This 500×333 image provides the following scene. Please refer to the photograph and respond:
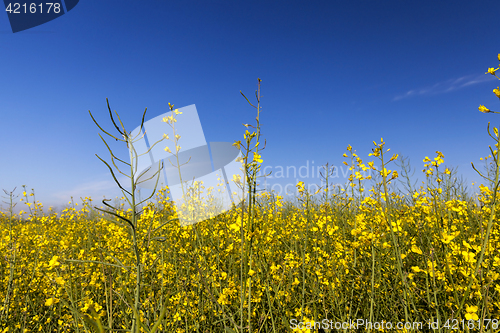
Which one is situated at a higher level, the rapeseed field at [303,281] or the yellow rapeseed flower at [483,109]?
the yellow rapeseed flower at [483,109]

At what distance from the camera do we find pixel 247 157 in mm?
1172

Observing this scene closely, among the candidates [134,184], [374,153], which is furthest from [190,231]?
[134,184]

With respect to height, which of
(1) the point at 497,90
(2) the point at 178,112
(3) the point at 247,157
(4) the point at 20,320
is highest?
(2) the point at 178,112

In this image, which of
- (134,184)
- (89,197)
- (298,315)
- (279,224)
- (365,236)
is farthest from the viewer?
(89,197)

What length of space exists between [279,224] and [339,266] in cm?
176

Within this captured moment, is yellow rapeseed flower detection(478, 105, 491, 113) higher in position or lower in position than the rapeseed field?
higher

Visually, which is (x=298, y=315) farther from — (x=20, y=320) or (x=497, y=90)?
(x=20, y=320)

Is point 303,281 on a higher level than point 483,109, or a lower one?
lower

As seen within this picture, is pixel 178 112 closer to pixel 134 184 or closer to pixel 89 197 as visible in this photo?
pixel 134 184

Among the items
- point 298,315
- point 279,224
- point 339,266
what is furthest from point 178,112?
point 279,224

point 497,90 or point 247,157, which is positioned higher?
point 497,90

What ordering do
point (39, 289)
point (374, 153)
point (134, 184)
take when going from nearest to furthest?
1. point (134, 184)
2. point (374, 153)
3. point (39, 289)

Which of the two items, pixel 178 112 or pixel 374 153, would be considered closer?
pixel 374 153

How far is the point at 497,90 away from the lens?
1523mm
